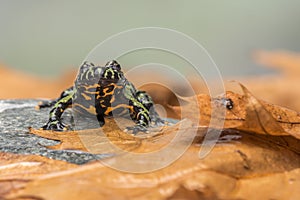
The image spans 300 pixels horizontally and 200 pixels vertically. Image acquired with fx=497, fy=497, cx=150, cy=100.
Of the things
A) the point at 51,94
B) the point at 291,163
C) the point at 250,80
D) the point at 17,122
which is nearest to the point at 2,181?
the point at 291,163

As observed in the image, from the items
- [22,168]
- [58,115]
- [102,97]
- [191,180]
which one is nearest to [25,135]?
[58,115]

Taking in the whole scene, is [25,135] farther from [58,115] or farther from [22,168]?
[22,168]

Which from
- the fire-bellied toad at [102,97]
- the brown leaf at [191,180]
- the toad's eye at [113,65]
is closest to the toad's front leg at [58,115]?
the fire-bellied toad at [102,97]

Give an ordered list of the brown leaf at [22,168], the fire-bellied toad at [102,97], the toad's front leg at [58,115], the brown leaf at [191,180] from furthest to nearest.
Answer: the fire-bellied toad at [102,97] < the toad's front leg at [58,115] < the brown leaf at [22,168] < the brown leaf at [191,180]

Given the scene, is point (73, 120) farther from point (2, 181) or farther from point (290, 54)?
point (290, 54)

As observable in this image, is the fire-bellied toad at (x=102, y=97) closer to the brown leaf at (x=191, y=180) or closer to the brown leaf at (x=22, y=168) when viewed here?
the brown leaf at (x=22, y=168)

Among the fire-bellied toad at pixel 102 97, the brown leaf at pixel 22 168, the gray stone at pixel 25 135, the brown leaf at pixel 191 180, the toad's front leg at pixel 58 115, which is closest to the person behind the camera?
the brown leaf at pixel 191 180

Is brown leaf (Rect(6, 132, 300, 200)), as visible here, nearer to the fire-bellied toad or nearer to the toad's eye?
the fire-bellied toad

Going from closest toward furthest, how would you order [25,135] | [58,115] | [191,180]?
[191,180]
[25,135]
[58,115]
